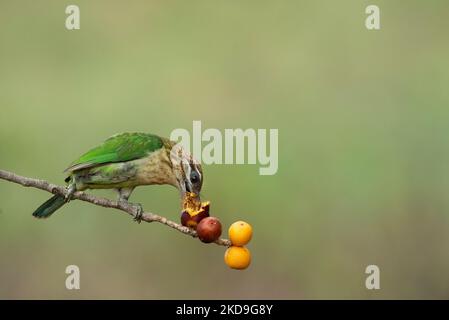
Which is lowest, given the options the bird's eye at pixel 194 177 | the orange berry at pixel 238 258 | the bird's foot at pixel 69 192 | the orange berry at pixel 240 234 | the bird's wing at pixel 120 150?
the orange berry at pixel 238 258

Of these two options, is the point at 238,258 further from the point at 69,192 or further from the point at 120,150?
the point at 120,150

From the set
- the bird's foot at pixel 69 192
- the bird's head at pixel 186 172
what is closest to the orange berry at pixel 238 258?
the bird's head at pixel 186 172

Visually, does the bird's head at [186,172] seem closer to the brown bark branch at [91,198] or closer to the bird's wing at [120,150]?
the bird's wing at [120,150]

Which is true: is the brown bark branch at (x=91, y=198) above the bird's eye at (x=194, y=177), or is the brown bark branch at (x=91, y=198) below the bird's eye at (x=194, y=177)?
below

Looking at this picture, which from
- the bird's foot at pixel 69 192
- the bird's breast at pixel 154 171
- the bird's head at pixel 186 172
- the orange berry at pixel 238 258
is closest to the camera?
the orange berry at pixel 238 258

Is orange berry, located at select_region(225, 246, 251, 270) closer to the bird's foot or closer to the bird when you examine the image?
the bird

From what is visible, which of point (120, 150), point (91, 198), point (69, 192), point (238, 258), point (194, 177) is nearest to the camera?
point (238, 258)

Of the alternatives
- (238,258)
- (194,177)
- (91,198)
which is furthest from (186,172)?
(238,258)

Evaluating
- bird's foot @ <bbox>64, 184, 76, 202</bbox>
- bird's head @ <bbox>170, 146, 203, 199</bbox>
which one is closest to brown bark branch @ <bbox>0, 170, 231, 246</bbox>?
bird's foot @ <bbox>64, 184, 76, 202</bbox>
